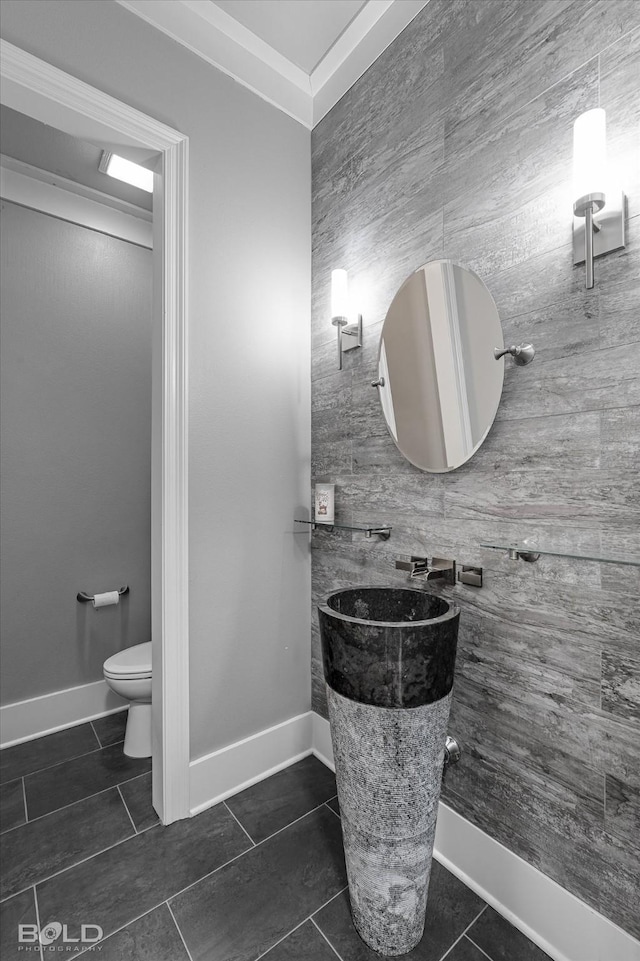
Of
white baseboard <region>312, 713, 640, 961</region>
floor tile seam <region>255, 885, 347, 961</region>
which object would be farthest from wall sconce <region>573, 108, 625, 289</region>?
floor tile seam <region>255, 885, 347, 961</region>

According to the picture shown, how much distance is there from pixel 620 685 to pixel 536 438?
61 cm

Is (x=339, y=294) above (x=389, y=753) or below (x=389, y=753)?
above

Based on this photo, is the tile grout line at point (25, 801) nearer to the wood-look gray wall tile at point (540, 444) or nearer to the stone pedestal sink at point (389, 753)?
the stone pedestal sink at point (389, 753)

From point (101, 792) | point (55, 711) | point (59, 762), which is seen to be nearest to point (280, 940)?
point (101, 792)

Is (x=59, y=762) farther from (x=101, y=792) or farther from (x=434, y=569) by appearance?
(x=434, y=569)

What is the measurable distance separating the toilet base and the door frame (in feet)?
1.33

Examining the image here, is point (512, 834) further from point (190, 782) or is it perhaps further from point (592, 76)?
point (592, 76)

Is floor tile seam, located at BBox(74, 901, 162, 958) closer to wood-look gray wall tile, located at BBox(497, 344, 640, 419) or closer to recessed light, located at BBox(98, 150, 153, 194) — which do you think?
wood-look gray wall tile, located at BBox(497, 344, 640, 419)

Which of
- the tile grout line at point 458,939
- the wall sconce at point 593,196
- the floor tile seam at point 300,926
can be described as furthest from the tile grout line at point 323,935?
the wall sconce at point 593,196

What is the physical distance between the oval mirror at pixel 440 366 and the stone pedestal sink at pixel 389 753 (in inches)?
21.1

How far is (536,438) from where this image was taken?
1171 millimetres

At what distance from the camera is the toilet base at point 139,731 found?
1.95m

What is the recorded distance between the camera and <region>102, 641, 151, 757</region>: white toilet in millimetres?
1872

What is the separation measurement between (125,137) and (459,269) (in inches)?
47.2
